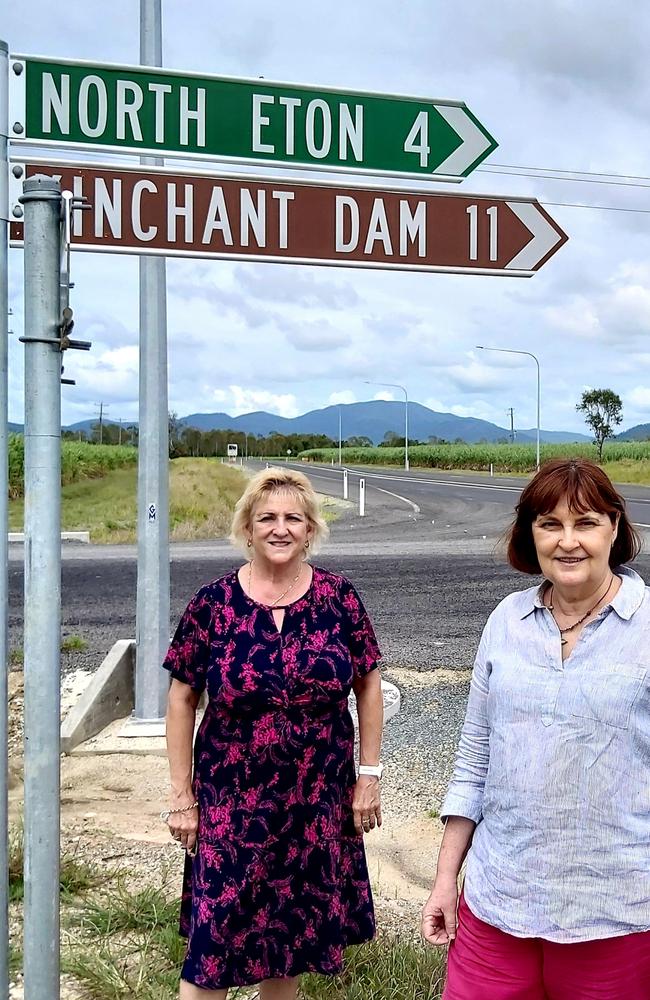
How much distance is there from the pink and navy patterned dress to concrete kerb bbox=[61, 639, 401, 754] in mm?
3165

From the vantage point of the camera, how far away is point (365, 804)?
2.51 m

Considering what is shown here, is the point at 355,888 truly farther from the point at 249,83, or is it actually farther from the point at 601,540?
the point at 249,83

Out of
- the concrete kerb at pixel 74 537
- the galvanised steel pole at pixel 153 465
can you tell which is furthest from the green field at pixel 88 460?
the galvanised steel pole at pixel 153 465

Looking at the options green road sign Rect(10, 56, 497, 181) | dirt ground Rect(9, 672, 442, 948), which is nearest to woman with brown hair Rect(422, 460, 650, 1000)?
green road sign Rect(10, 56, 497, 181)

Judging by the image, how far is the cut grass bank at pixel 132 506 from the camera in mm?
20047

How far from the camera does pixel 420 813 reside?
452 centimetres

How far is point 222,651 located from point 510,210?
1465 mm

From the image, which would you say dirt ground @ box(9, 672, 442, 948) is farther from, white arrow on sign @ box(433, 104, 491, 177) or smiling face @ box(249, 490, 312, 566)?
white arrow on sign @ box(433, 104, 491, 177)

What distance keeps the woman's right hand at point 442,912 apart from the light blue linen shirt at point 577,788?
0.45 feet

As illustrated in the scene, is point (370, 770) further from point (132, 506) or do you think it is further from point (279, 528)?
point (132, 506)

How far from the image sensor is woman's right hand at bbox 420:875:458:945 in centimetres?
199

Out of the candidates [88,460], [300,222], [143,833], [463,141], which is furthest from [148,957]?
[88,460]

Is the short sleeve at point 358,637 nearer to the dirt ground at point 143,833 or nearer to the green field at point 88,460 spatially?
the dirt ground at point 143,833

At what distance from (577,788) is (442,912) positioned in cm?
47
